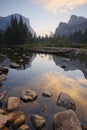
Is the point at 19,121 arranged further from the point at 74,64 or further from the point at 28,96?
the point at 74,64

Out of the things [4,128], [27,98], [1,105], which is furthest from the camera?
[27,98]

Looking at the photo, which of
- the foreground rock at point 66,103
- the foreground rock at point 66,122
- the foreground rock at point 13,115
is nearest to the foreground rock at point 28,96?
the foreground rock at point 66,103

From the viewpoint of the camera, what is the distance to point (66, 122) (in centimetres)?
650

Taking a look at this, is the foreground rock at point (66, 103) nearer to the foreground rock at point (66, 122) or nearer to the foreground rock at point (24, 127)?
the foreground rock at point (66, 122)

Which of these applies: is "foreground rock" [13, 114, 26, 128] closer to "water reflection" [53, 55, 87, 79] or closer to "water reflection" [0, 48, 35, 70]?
"water reflection" [53, 55, 87, 79]

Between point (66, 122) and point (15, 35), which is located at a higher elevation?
point (15, 35)

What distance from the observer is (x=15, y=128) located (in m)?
6.84

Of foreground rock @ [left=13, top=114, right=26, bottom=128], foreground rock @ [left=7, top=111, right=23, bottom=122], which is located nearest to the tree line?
foreground rock @ [left=7, top=111, right=23, bottom=122]

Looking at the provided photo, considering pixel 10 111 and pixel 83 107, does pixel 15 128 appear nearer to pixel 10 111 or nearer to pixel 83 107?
pixel 10 111

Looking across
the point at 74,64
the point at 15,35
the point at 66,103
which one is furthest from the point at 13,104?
the point at 15,35

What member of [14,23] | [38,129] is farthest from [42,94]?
[14,23]

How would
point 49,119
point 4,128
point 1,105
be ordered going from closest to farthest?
point 4,128
point 49,119
point 1,105

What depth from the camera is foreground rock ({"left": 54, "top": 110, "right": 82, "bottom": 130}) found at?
6277mm

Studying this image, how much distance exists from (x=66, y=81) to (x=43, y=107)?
21.2ft
